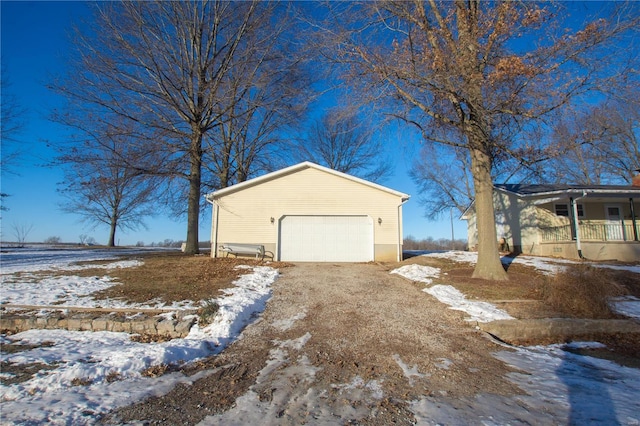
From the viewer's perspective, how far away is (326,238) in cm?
1404

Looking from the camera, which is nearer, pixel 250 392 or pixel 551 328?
pixel 250 392

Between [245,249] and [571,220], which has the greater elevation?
[571,220]

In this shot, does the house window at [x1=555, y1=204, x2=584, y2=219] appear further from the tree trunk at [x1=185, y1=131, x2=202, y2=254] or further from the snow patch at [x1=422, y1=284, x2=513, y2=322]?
the tree trunk at [x1=185, y1=131, x2=202, y2=254]

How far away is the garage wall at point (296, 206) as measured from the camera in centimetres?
1405

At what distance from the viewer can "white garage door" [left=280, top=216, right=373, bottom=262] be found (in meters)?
13.9

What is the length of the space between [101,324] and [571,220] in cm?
2001

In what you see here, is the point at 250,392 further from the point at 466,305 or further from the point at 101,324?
the point at 466,305

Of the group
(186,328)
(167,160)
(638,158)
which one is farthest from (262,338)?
(638,158)

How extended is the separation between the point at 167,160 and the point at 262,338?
12044 mm

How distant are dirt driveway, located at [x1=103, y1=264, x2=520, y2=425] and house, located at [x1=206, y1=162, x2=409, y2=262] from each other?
6.90 meters

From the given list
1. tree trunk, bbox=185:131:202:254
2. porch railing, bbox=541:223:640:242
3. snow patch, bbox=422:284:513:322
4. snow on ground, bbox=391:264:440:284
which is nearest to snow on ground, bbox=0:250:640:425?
snow patch, bbox=422:284:513:322

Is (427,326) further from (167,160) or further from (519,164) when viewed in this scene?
(167,160)

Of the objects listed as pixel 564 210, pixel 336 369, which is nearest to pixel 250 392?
pixel 336 369

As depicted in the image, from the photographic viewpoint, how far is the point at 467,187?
28.6 metres
